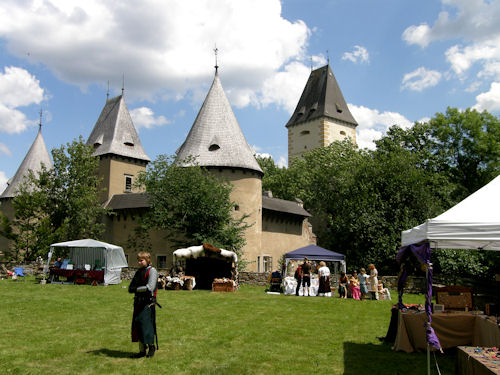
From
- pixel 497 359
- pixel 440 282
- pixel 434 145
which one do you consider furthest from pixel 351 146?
pixel 497 359

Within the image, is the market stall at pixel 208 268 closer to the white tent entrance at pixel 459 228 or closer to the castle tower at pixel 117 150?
the white tent entrance at pixel 459 228

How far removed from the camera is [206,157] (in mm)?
32312

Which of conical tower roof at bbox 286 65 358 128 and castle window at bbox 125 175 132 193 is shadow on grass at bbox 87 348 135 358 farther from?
conical tower roof at bbox 286 65 358 128

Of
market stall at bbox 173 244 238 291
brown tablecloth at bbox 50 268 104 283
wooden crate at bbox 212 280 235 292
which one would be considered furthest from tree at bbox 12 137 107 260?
wooden crate at bbox 212 280 235 292

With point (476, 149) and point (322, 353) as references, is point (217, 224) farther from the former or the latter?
point (476, 149)

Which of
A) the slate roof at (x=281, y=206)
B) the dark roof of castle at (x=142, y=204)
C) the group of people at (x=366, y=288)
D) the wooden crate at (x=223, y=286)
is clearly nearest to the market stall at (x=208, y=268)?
the wooden crate at (x=223, y=286)

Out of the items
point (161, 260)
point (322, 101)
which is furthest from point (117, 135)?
point (322, 101)

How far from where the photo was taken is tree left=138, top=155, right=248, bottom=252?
1110 inches

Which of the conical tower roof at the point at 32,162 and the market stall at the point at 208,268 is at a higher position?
the conical tower roof at the point at 32,162

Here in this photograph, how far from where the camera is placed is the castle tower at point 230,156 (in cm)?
3203

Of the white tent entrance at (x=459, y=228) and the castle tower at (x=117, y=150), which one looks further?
the castle tower at (x=117, y=150)

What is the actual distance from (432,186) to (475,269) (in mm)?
7789

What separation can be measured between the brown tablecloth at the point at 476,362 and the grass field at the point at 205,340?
1186 millimetres

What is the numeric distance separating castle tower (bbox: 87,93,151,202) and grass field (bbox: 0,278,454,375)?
1046 inches
